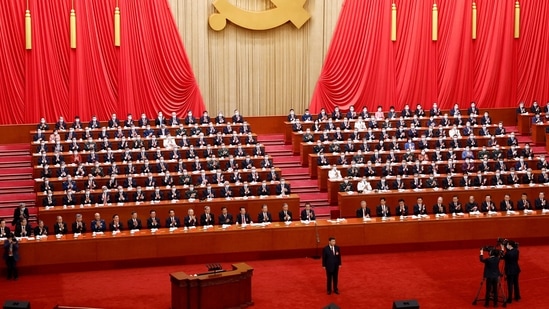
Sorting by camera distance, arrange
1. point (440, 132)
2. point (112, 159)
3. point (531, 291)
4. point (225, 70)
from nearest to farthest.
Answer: point (531, 291) < point (112, 159) < point (440, 132) < point (225, 70)

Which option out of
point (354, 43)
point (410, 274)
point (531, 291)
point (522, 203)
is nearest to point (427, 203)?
point (522, 203)

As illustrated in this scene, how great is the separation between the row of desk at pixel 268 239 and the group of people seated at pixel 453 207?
1.08 feet

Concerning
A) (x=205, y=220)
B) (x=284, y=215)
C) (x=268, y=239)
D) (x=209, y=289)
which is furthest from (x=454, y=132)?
(x=209, y=289)

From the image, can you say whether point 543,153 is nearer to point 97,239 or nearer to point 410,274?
point 410,274

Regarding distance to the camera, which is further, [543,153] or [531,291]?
[543,153]

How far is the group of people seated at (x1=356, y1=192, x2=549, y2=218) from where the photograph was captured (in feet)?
55.3

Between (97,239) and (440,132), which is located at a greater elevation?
(440,132)

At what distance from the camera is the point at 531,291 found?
A: 13734 mm

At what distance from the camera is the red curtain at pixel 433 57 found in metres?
22.8

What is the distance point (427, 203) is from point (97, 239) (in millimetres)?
6609

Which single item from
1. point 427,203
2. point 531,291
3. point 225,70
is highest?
point 225,70

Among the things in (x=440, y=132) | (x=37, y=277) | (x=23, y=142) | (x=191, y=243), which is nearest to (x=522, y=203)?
(x=440, y=132)

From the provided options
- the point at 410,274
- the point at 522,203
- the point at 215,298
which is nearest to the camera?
the point at 215,298

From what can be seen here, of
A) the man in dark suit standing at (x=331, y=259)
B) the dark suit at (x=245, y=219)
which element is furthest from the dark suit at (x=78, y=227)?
the man in dark suit standing at (x=331, y=259)
